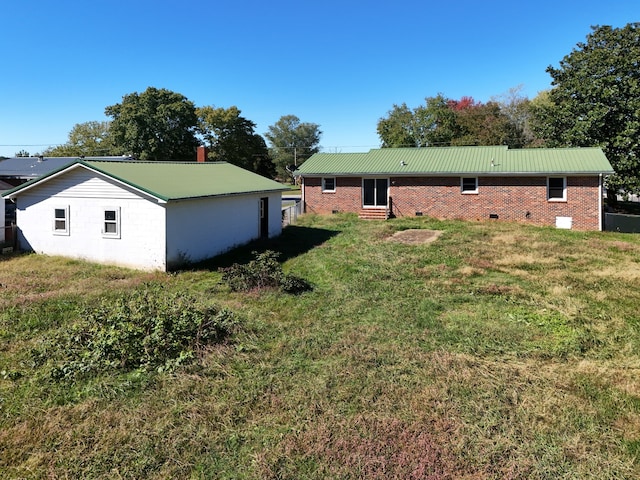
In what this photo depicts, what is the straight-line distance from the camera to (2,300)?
30.7ft

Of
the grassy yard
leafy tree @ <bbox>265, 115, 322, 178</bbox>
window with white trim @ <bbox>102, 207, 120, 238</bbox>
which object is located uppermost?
leafy tree @ <bbox>265, 115, 322, 178</bbox>

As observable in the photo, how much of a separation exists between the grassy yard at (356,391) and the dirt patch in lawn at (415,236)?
643cm

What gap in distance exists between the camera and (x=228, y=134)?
5828 cm

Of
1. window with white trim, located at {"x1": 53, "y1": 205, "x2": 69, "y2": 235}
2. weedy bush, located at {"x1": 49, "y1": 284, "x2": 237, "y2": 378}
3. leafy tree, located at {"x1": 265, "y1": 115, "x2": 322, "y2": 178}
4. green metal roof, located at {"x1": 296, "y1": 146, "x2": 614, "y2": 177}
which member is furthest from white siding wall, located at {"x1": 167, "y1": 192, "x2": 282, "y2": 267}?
leafy tree, located at {"x1": 265, "y1": 115, "x2": 322, "y2": 178}

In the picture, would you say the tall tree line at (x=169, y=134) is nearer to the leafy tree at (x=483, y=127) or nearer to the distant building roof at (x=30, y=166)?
the distant building roof at (x=30, y=166)

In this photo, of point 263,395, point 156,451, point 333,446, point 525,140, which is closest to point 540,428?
point 333,446

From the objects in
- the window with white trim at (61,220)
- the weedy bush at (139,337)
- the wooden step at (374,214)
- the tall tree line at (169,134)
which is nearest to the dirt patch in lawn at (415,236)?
the wooden step at (374,214)

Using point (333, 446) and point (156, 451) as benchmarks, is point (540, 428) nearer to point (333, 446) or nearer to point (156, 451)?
point (333, 446)

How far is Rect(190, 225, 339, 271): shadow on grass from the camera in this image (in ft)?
47.0

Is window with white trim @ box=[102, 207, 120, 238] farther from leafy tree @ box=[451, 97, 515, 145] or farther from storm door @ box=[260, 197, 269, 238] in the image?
leafy tree @ box=[451, 97, 515, 145]

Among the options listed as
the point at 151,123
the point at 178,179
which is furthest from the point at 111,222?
the point at 151,123

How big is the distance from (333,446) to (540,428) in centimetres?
234

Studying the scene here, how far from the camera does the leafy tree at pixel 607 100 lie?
84.1 ft

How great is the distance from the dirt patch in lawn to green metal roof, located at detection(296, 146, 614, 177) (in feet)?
17.3
